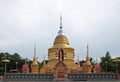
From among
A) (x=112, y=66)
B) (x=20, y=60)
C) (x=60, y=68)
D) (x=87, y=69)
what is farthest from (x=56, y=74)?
(x=20, y=60)

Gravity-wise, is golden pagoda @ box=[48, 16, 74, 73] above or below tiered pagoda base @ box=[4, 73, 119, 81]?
above

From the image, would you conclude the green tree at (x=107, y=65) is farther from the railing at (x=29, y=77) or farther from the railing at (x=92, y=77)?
the railing at (x=29, y=77)

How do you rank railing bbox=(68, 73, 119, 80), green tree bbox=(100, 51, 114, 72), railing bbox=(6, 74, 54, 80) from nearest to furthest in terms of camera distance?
railing bbox=(6, 74, 54, 80) → railing bbox=(68, 73, 119, 80) → green tree bbox=(100, 51, 114, 72)

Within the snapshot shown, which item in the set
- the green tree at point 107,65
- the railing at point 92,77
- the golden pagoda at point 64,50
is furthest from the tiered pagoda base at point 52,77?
the green tree at point 107,65

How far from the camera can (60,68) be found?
43.4 m

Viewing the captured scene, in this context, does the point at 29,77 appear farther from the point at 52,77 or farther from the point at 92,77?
the point at 92,77

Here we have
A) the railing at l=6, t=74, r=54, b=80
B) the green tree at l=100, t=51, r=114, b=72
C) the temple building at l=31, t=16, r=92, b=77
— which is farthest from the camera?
the green tree at l=100, t=51, r=114, b=72

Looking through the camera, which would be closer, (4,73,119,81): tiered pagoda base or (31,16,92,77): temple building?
(4,73,119,81): tiered pagoda base

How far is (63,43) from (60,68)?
34.7 feet

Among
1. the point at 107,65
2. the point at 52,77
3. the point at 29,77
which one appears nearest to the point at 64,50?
the point at 52,77

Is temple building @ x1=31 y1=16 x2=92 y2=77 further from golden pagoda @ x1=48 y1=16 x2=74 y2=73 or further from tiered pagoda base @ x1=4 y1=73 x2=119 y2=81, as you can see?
tiered pagoda base @ x1=4 y1=73 x2=119 y2=81

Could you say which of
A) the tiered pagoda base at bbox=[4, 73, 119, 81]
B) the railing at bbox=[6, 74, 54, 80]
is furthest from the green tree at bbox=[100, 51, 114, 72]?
the railing at bbox=[6, 74, 54, 80]

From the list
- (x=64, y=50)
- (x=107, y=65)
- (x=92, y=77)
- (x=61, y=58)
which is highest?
(x=64, y=50)

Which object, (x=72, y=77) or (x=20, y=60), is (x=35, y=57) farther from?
(x=20, y=60)
